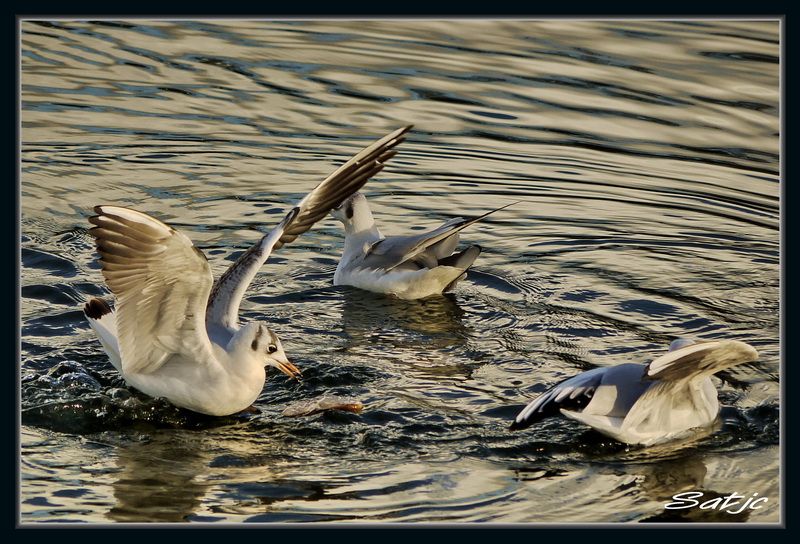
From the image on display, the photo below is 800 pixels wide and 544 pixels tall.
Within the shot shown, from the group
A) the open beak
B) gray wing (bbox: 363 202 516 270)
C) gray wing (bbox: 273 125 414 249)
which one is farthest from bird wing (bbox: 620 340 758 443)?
gray wing (bbox: 363 202 516 270)

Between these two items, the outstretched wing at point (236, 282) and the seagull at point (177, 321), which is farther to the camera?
the outstretched wing at point (236, 282)

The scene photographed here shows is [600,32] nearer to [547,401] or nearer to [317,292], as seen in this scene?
[317,292]

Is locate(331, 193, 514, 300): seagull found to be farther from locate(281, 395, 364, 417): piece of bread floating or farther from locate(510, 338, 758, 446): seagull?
locate(510, 338, 758, 446): seagull

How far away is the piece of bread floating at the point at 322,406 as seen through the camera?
28.0ft

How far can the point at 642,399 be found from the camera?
8102mm

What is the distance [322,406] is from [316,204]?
1.89 meters

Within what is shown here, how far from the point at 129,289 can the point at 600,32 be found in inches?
389

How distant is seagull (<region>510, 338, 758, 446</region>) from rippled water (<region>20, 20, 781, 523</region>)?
158 millimetres

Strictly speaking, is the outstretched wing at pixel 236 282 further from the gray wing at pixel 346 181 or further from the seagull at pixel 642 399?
the seagull at pixel 642 399

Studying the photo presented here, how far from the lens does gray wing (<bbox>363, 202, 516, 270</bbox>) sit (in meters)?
11.1

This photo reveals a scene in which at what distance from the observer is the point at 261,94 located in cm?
1518

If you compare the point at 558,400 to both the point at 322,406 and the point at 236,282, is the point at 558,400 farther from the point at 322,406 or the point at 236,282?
the point at 236,282

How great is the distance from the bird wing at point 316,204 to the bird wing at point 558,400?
84.0 inches

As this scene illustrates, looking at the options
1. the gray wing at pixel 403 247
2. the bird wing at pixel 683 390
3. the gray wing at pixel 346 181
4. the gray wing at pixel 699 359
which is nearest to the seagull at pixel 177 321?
the gray wing at pixel 346 181
